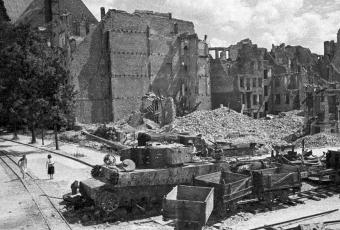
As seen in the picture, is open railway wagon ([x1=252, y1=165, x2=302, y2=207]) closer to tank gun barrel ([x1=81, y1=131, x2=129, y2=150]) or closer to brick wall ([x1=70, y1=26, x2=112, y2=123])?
tank gun barrel ([x1=81, y1=131, x2=129, y2=150])

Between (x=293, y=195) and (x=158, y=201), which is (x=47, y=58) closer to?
(x=158, y=201)

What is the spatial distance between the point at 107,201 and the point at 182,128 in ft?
103

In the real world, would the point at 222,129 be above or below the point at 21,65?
below

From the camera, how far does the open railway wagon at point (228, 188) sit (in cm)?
1359

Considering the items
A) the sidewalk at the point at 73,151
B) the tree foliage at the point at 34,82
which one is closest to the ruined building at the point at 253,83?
the sidewalk at the point at 73,151

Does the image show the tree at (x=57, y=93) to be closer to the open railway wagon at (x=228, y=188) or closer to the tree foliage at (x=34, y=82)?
the tree foliage at (x=34, y=82)

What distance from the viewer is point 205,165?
1592cm

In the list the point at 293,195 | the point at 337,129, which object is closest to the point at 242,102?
the point at 337,129

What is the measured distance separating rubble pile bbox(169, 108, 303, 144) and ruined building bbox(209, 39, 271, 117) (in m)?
9.14

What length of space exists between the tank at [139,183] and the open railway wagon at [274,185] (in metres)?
1.87

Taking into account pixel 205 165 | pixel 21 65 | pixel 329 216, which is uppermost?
pixel 21 65

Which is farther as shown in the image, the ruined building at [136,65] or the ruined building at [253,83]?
the ruined building at [253,83]

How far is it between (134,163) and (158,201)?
168 centimetres

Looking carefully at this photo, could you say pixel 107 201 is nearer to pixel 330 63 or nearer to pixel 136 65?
pixel 136 65
